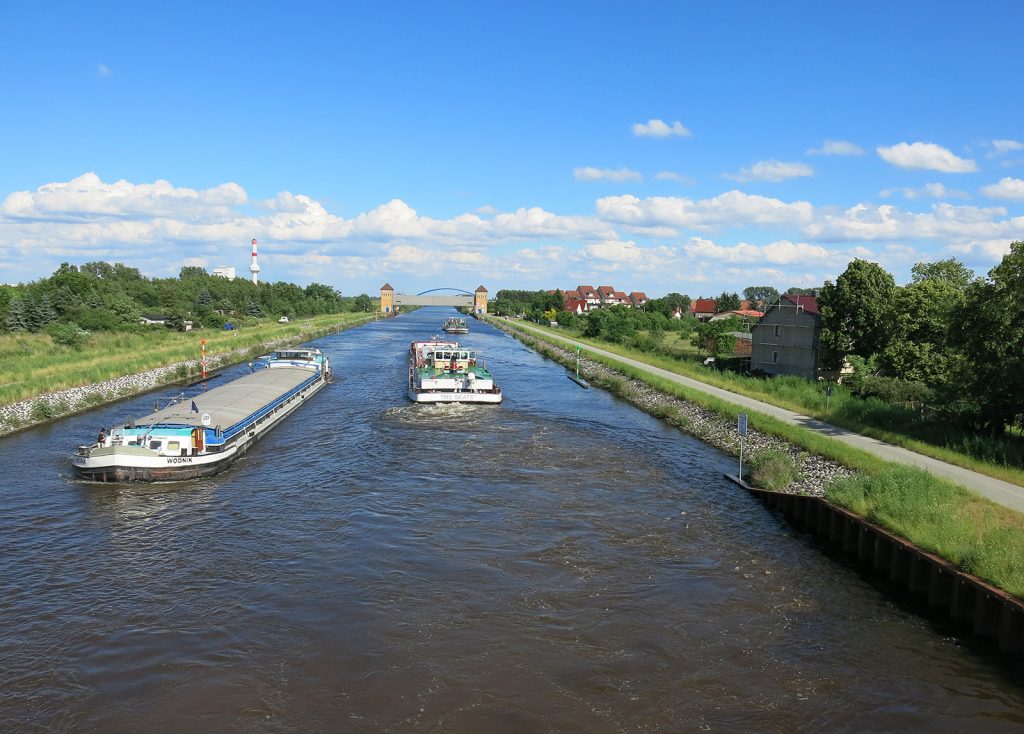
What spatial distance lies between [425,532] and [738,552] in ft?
30.8

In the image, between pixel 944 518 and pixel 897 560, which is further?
pixel 944 518

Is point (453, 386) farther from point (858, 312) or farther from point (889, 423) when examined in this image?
point (858, 312)

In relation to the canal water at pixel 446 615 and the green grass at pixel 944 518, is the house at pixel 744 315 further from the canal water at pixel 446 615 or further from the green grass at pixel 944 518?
the canal water at pixel 446 615

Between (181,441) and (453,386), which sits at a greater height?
(453,386)

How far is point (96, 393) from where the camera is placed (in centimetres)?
4006

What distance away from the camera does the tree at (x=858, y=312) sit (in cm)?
4188

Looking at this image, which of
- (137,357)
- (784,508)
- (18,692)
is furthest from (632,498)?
(137,357)

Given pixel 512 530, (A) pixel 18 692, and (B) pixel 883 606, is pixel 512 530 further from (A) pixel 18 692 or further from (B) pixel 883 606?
(A) pixel 18 692

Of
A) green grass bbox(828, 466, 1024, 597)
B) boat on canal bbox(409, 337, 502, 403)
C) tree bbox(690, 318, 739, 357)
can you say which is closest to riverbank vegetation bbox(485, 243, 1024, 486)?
tree bbox(690, 318, 739, 357)

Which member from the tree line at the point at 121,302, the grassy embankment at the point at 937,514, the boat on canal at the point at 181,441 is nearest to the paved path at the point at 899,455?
the grassy embankment at the point at 937,514

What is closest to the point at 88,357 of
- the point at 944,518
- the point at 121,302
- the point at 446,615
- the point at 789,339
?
the point at 121,302

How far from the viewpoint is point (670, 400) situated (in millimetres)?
42719

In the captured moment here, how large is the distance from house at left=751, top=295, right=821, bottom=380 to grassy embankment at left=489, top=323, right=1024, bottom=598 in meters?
23.0

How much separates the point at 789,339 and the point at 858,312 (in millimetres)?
7253
